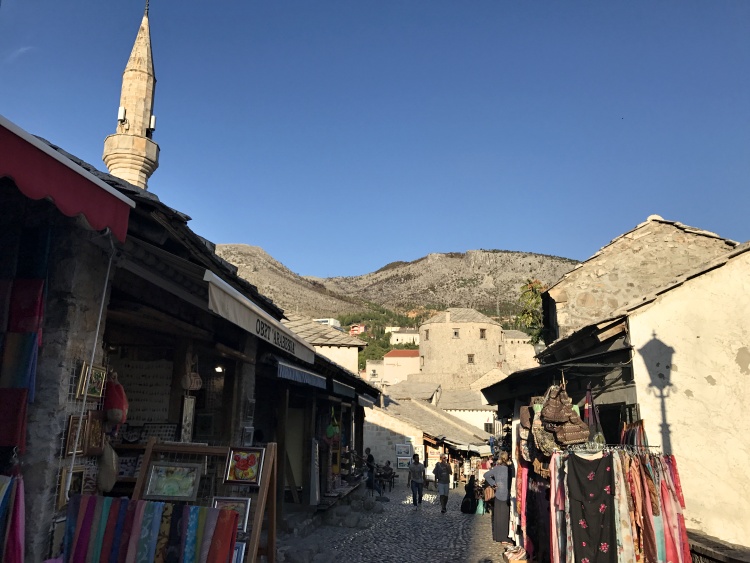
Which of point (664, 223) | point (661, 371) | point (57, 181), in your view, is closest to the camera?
point (57, 181)

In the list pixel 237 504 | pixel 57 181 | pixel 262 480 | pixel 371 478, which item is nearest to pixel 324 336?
pixel 371 478

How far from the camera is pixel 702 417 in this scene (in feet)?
27.8

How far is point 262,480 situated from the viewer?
5.14m

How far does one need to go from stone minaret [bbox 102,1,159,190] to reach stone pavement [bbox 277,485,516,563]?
11.0 meters

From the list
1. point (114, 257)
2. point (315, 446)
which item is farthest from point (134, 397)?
point (315, 446)

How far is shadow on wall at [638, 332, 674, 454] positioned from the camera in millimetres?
8688

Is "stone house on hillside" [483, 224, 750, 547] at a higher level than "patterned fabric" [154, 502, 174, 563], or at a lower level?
higher

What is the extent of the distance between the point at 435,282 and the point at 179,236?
15435cm

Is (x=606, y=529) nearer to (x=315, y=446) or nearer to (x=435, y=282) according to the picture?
(x=315, y=446)

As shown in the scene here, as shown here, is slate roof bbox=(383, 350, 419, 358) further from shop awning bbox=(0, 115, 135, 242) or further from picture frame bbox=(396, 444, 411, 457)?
shop awning bbox=(0, 115, 135, 242)

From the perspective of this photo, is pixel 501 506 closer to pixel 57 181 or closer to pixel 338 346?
pixel 57 181

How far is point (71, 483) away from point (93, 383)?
0.84m

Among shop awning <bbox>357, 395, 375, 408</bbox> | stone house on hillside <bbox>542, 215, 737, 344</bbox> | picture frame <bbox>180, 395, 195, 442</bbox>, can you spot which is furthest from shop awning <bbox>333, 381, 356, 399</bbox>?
picture frame <bbox>180, 395, 195, 442</bbox>

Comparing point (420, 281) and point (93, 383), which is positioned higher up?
point (420, 281)
